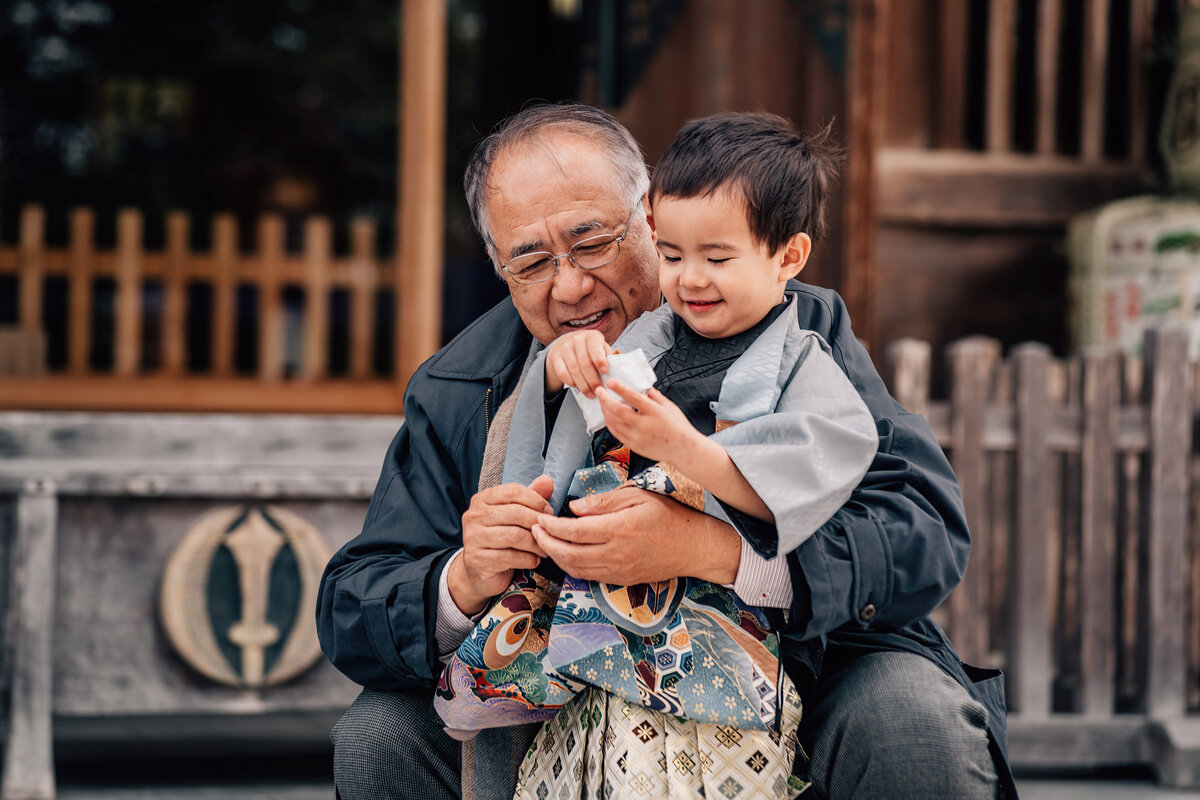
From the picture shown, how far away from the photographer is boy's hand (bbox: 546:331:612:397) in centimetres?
160

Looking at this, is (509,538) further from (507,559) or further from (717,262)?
(717,262)

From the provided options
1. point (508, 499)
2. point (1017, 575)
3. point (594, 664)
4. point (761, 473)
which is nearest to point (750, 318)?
point (761, 473)

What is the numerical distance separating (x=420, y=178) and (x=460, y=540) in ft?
8.17

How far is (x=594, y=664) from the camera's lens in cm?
164

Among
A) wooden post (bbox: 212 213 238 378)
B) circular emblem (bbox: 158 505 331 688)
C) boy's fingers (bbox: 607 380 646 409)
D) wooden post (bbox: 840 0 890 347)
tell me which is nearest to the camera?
boy's fingers (bbox: 607 380 646 409)

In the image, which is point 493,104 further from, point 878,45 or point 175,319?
Answer: point 878,45

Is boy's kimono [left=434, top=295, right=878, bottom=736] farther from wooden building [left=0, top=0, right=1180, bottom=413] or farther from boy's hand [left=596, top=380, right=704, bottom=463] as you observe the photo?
wooden building [left=0, top=0, right=1180, bottom=413]

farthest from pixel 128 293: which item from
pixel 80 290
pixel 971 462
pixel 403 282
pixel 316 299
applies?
pixel 971 462

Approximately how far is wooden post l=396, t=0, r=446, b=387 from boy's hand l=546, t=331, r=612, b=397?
2.56 m

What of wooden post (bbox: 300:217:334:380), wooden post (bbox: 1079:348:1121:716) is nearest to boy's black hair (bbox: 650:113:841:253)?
wooden post (bbox: 1079:348:1121:716)

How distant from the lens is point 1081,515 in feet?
11.5

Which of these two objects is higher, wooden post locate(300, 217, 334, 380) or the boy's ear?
the boy's ear

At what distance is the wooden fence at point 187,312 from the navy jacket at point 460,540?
254 centimetres

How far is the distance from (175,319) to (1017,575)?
3.46m
